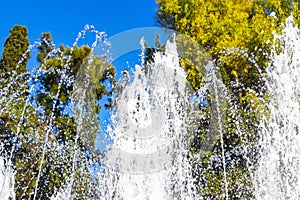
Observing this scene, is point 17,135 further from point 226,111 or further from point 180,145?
point 226,111

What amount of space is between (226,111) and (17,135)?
4.35 meters

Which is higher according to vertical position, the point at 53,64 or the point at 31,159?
the point at 53,64

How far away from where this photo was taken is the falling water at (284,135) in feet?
17.3

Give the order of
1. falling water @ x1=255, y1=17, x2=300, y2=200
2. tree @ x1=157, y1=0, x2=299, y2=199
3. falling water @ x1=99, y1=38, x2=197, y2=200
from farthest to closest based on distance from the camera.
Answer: tree @ x1=157, y1=0, x2=299, y2=199, falling water @ x1=99, y1=38, x2=197, y2=200, falling water @ x1=255, y1=17, x2=300, y2=200

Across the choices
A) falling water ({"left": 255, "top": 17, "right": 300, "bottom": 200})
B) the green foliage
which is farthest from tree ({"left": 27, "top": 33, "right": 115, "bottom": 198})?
falling water ({"left": 255, "top": 17, "right": 300, "bottom": 200})

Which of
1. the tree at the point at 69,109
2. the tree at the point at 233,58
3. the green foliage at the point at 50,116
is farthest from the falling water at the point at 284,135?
the tree at the point at 69,109

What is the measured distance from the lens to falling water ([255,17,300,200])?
5.27 meters

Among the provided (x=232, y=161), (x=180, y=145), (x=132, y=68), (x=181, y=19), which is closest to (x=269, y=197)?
(x=180, y=145)

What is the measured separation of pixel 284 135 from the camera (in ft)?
18.6

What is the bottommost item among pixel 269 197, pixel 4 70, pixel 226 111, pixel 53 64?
pixel 269 197

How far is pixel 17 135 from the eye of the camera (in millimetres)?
10234

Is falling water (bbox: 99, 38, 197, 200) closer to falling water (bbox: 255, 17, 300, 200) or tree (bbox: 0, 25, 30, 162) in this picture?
falling water (bbox: 255, 17, 300, 200)

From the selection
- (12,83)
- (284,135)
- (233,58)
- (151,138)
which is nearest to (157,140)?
(151,138)

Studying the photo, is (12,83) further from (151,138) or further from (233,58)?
(233,58)
